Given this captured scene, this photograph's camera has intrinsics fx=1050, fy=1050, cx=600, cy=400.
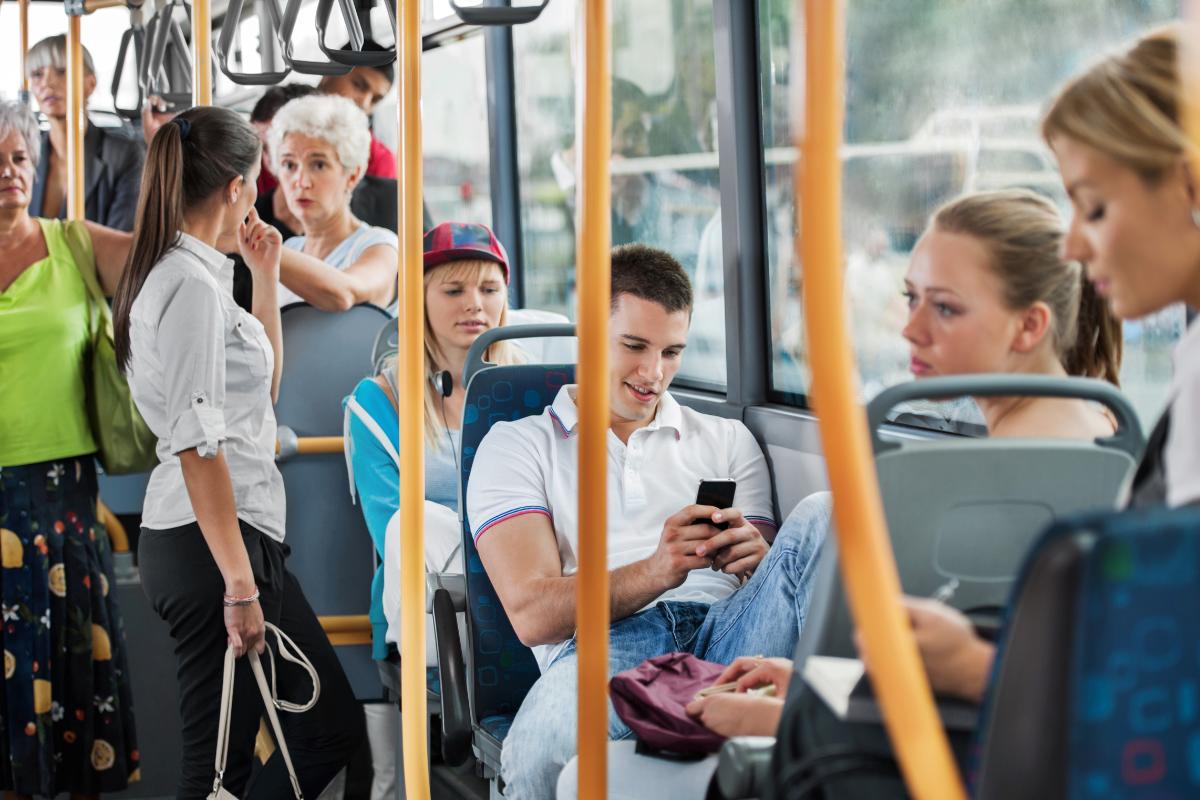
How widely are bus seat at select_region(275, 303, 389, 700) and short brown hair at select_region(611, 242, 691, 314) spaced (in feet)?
3.85

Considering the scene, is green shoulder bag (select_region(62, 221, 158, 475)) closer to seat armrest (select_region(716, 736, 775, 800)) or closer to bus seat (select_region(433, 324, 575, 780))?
bus seat (select_region(433, 324, 575, 780))

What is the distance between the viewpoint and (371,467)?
2.63m

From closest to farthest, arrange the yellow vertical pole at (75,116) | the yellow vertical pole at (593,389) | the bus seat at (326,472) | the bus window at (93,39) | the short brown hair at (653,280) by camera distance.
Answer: the yellow vertical pole at (593,389)
the short brown hair at (653,280)
the bus seat at (326,472)
the yellow vertical pole at (75,116)
the bus window at (93,39)

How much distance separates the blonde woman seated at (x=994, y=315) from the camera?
4.80 ft

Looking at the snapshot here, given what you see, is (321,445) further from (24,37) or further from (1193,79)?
(1193,79)

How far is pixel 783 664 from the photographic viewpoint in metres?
1.54

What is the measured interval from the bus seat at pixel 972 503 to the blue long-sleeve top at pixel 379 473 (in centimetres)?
168

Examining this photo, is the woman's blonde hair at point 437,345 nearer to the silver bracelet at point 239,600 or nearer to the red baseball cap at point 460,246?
the red baseball cap at point 460,246

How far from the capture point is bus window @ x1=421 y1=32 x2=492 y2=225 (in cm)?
411

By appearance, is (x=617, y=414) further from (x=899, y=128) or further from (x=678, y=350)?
(x=899, y=128)

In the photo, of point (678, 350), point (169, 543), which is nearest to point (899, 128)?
point (678, 350)

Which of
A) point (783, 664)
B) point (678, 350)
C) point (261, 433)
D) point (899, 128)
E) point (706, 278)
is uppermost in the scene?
point (899, 128)

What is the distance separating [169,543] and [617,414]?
37.2 inches

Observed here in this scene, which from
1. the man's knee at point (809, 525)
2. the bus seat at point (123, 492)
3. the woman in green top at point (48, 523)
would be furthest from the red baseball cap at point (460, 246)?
the bus seat at point (123, 492)
